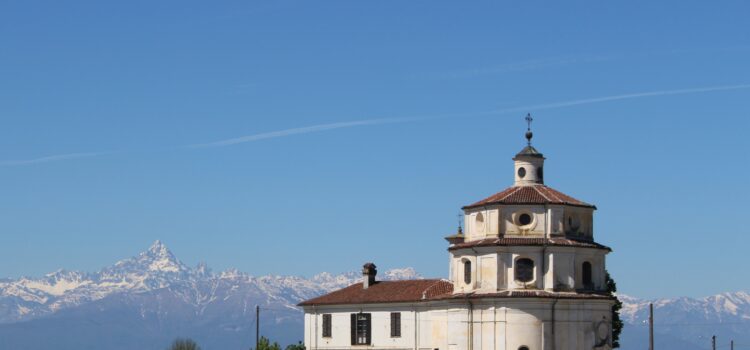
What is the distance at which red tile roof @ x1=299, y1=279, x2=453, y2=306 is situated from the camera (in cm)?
9900

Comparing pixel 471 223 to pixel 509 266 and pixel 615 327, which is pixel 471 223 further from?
pixel 615 327

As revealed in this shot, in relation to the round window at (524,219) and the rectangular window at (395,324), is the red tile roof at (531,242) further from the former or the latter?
the rectangular window at (395,324)

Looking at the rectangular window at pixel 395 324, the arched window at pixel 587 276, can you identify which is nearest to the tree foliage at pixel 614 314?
the arched window at pixel 587 276

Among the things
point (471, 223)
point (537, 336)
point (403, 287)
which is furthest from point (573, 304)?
point (403, 287)

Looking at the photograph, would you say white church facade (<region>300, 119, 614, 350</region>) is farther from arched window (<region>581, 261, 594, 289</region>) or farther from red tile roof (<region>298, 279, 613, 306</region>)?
red tile roof (<region>298, 279, 613, 306</region>)

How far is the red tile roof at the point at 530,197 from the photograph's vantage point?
9106 centimetres

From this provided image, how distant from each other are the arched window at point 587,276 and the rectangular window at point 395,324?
15.1 metres

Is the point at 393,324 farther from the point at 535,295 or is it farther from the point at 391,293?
the point at 535,295

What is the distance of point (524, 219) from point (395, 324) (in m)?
14.5

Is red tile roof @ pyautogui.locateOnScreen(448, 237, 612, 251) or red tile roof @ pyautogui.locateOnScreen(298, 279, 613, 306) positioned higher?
red tile roof @ pyautogui.locateOnScreen(448, 237, 612, 251)

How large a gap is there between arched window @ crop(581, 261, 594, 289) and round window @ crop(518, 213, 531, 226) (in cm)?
426

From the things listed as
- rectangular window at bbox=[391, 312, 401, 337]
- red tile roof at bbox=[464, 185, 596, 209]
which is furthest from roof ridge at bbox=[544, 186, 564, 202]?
rectangular window at bbox=[391, 312, 401, 337]

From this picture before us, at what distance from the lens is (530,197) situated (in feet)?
301

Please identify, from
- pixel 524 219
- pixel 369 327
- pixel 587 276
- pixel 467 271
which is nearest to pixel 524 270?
pixel 524 219
